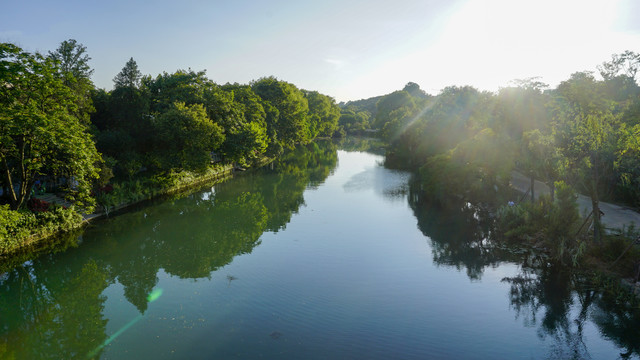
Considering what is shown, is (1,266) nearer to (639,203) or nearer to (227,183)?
(227,183)

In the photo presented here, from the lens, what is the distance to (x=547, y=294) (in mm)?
16734

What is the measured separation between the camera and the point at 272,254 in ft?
73.3

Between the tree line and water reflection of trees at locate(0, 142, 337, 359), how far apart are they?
15.4 ft

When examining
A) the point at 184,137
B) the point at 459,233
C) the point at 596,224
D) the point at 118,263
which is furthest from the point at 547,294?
the point at 184,137

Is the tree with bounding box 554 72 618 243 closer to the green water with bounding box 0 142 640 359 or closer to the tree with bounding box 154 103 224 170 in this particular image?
the green water with bounding box 0 142 640 359

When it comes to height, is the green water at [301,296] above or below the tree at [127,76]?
below

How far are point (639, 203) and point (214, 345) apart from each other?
27629mm

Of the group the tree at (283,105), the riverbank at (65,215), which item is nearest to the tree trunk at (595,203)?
the riverbank at (65,215)

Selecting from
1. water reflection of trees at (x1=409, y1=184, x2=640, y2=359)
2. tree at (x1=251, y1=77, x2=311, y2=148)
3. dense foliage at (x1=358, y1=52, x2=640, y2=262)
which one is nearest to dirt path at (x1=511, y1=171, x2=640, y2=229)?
A: dense foliage at (x1=358, y1=52, x2=640, y2=262)

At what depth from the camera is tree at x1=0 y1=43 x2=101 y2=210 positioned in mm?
20688

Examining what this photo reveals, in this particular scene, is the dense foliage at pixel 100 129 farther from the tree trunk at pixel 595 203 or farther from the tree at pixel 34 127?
the tree trunk at pixel 595 203

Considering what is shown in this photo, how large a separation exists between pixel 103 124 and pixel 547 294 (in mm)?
43519

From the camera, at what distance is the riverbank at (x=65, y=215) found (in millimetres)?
21312

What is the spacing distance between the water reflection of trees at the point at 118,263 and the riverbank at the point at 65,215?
4.91 ft
